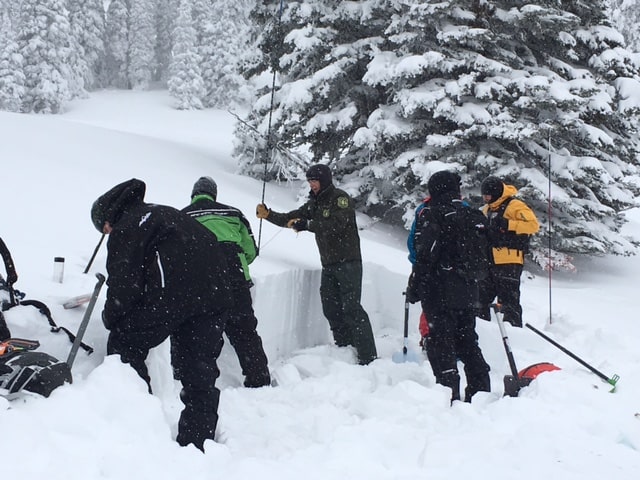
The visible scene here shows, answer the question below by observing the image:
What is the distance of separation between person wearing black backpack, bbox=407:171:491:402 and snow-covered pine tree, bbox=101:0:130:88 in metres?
58.9

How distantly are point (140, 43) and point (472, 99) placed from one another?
5366 cm

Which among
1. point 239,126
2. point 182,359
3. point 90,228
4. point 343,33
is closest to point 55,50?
point 239,126

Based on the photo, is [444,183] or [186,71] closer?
[444,183]

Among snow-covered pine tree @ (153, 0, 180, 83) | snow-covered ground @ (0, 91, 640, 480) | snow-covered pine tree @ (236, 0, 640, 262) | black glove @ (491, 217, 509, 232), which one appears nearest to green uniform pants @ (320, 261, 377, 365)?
snow-covered ground @ (0, 91, 640, 480)

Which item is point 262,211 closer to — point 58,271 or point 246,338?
point 246,338

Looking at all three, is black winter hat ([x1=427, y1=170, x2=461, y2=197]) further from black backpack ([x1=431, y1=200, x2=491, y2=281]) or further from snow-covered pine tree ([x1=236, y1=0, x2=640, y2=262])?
snow-covered pine tree ([x1=236, y1=0, x2=640, y2=262])

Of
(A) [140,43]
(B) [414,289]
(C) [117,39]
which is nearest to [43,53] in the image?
(A) [140,43]

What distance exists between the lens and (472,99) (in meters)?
10.4

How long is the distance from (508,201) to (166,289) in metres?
4.46

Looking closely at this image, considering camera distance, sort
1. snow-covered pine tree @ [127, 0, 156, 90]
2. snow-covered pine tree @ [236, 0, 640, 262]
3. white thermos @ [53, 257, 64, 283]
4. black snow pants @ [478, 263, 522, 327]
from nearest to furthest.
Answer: white thermos @ [53, 257, 64, 283] < black snow pants @ [478, 263, 522, 327] < snow-covered pine tree @ [236, 0, 640, 262] < snow-covered pine tree @ [127, 0, 156, 90]

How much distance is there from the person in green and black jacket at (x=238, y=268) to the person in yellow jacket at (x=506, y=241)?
272 cm

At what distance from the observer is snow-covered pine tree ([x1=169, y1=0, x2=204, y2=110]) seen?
46812mm

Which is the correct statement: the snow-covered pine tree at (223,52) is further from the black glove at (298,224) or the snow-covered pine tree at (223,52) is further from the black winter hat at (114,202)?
the black winter hat at (114,202)

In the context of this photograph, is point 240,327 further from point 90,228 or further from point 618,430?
point 618,430
